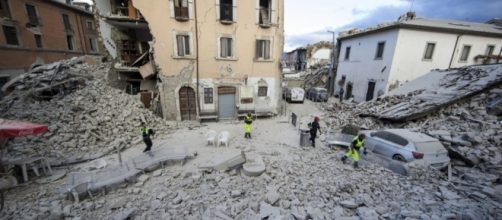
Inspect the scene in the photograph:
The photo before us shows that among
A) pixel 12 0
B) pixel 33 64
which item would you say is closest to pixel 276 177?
pixel 33 64

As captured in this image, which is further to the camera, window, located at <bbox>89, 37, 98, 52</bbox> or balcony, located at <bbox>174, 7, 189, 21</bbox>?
window, located at <bbox>89, 37, 98, 52</bbox>

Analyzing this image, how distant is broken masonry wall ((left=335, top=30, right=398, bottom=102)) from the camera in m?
16.2

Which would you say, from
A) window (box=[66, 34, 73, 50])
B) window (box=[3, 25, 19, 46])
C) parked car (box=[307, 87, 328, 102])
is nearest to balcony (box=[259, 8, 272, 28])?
parked car (box=[307, 87, 328, 102])

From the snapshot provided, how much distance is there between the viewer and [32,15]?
1978cm

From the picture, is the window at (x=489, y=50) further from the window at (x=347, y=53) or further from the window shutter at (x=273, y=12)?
the window shutter at (x=273, y=12)

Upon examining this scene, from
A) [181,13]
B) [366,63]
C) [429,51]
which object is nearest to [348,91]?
[366,63]

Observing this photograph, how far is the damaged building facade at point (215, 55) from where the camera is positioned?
1285cm

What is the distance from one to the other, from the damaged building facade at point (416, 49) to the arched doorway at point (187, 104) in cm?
1600

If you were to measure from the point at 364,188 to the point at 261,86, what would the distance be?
10.5 metres

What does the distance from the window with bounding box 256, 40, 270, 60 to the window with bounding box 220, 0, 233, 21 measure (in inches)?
103

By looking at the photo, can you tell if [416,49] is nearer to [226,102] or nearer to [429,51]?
[429,51]

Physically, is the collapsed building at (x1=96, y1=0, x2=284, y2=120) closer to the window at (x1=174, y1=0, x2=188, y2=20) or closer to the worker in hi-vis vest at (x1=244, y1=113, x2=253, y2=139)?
the window at (x1=174, y1=0, x2=188, y2=20)

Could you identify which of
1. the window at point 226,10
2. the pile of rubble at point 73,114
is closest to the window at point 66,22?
the pile of rubble at point 73,114

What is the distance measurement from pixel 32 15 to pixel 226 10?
21.9m
